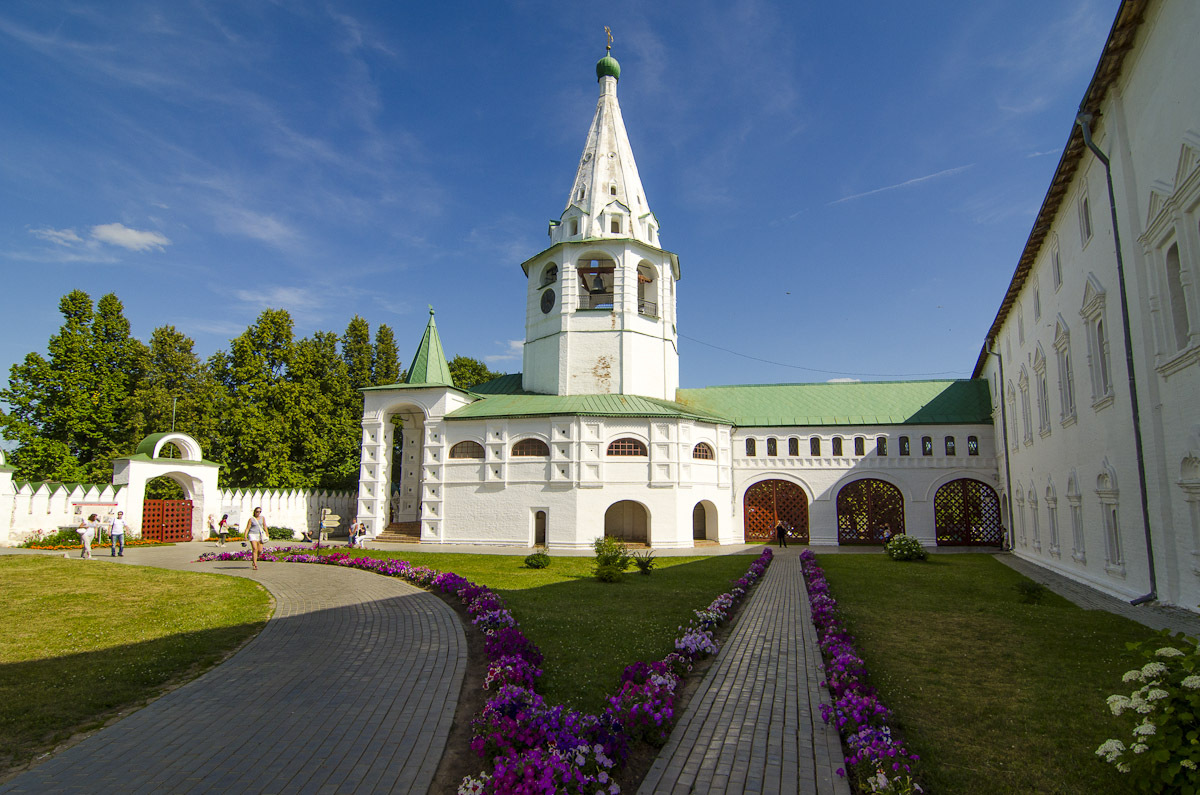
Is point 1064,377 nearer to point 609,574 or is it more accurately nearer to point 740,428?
point 609,574

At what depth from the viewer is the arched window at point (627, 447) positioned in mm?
30719

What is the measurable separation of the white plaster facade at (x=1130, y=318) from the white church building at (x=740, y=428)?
123mm

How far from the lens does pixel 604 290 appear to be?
3538cm

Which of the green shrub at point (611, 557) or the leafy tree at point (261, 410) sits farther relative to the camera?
the leafy tree at point (261, 410)

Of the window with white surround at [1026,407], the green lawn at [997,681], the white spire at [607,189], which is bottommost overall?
the green lawn at [997,681]

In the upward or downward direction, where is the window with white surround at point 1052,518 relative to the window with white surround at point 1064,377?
downward

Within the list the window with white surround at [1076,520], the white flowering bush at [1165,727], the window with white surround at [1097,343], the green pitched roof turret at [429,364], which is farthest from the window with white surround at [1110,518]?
the green pitched roof turret at [429,364]

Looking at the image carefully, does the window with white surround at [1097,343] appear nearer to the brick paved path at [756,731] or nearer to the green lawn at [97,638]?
the brick paved path at [756,731]

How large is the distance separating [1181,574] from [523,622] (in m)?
11.9

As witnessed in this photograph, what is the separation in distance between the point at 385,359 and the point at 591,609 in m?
41.6

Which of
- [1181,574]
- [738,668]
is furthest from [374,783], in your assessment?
[1181,574]

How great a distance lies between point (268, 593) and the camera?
49.7 feet

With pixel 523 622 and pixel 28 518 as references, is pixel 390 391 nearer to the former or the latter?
pixel 28 518

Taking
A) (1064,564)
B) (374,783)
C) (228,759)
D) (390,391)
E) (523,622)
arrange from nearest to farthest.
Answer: (374,783)
(228,759)
(523,622)
(1064,564)
(390,391)
